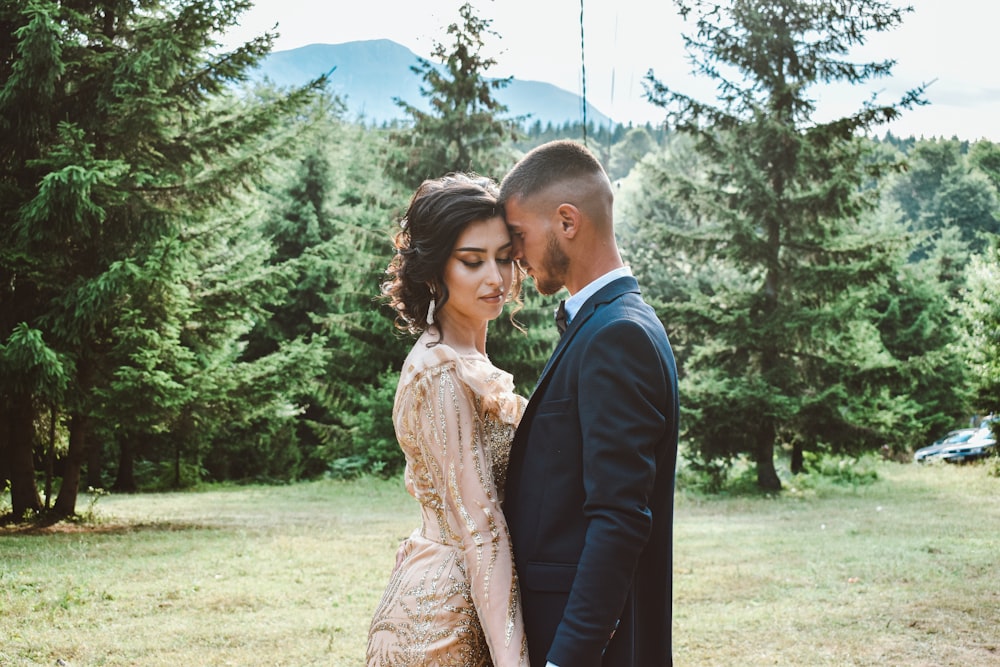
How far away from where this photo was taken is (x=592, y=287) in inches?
92.3

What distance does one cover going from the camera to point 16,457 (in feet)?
42.5

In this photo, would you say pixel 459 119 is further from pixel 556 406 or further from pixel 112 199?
pixel 556 406

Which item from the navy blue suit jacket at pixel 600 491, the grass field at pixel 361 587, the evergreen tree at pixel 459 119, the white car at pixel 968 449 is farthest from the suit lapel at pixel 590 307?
the white car at pixel 968 449

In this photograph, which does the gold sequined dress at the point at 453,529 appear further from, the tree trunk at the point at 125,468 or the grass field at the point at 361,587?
the tree trunk at the point at 125,468

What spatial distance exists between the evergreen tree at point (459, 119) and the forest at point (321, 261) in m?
0.06

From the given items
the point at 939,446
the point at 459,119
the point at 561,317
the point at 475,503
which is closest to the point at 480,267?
the point at 561,317

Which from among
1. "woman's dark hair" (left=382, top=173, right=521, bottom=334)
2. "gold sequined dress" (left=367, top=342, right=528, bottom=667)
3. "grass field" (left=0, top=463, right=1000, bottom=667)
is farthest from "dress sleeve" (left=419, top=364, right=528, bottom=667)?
"grass field" (left=0, top=463, right=1000, bottom=667)

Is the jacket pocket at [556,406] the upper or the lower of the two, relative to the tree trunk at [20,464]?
upper

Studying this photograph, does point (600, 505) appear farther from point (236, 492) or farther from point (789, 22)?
point (236, 492)

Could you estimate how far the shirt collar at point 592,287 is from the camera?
2.34 meters

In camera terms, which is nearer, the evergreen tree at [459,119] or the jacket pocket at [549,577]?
the jacket pocket at [549,577]

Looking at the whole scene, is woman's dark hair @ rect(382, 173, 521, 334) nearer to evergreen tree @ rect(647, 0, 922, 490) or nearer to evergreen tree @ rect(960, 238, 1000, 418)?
evergreen tree @ rect(647, 0, 922, 490)

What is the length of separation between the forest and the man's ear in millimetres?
3090

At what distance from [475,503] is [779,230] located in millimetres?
17419
